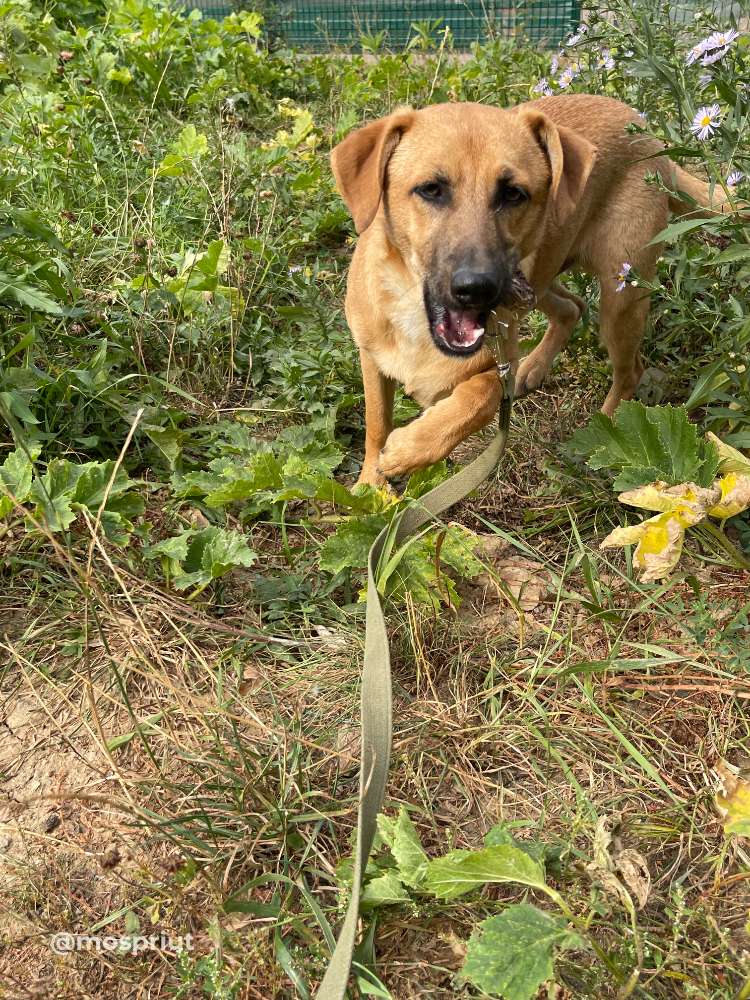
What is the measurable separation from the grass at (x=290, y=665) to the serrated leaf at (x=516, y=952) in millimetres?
138

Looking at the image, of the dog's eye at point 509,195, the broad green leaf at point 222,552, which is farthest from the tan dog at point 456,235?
the broad green leaf at point 222,552

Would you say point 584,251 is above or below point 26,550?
above

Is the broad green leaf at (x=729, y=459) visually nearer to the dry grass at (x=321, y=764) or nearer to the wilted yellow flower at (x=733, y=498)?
the wilted yellow flower at (x=733, y=498)

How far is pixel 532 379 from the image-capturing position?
3.73 meters

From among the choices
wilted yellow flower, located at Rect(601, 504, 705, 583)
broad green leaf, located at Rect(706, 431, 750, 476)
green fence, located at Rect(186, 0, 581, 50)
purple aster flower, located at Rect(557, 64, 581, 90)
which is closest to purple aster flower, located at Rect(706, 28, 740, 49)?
broad green leaf, located at Rect(706, 431, 750, 476)

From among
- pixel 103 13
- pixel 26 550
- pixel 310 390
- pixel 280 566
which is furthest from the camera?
pixel 103 13

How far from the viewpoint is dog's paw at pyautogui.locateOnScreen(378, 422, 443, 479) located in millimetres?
2539

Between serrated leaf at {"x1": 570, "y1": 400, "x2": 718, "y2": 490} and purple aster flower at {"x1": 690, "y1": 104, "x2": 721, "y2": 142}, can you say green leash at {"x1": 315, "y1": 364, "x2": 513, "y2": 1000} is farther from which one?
purple aster flower at {"x1": 690, "y1": 104, "x2": 721, "y2": 142}

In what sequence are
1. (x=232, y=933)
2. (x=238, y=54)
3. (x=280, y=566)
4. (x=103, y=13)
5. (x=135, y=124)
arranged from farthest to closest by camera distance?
1. (x=103, y=13)
2. (x=238, y=54)
3. (x=135, y=124)
4. (x=280, y=566)
5. (x=232, y=933)

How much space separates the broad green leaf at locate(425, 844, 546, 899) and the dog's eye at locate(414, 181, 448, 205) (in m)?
2.01

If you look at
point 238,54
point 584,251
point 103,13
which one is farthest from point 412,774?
point 103,13

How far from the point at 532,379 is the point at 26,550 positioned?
2.28 m

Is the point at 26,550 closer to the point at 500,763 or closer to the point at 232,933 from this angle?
the point at 232,933

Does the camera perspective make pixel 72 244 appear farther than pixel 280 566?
Yes
